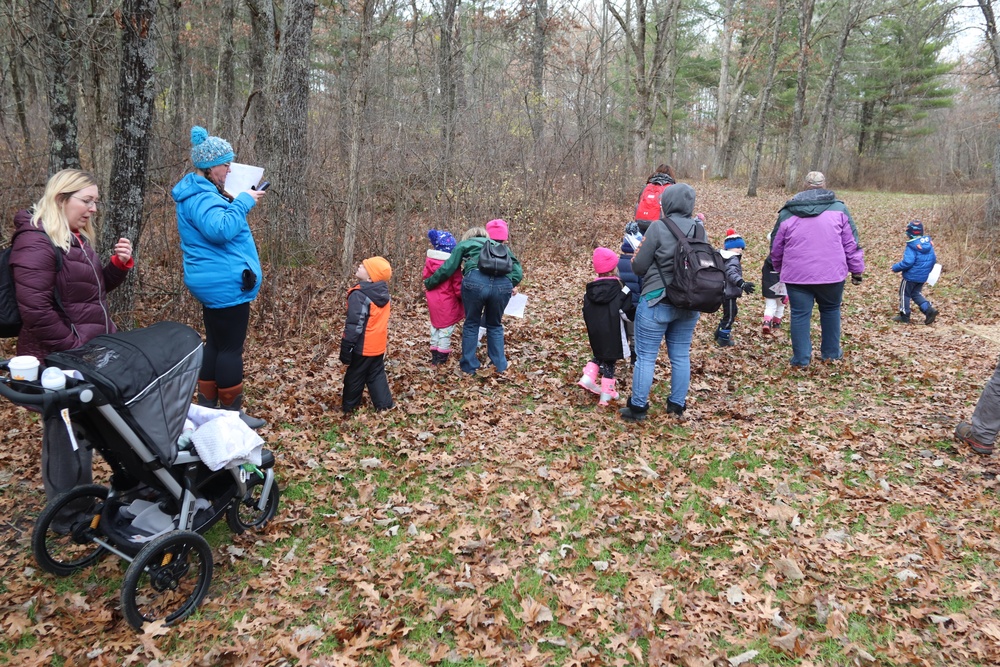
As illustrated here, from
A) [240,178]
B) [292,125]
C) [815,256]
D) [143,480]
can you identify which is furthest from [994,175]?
[143,480]

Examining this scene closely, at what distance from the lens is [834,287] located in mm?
7082

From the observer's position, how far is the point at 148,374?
3377 mm

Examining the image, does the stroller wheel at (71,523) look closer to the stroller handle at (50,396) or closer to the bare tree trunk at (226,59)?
the stroller handle at (50,396)

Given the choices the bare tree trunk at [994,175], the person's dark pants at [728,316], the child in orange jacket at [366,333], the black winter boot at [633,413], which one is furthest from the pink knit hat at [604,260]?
the bare tree trunk at [994,175]

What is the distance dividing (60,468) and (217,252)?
186 cm

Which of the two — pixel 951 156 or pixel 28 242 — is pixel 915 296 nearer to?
pixel 28 242

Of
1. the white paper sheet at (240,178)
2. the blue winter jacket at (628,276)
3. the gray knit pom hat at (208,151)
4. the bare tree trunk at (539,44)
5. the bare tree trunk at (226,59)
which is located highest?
the bare tree trunk at (539,44)

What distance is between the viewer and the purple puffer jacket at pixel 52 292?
3771 mm

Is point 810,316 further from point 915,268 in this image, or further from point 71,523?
point 71,523

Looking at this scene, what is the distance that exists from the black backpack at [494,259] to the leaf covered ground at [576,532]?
1332 millimetres

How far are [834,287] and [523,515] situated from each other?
479 centimetres

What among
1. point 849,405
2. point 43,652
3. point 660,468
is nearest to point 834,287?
point 849,405

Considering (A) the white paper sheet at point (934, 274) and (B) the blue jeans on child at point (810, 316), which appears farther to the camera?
(A) the white paper sheet at point (934, 274)

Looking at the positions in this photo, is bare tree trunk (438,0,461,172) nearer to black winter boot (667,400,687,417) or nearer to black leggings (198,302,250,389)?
black winter boot (667,400,687,417)
